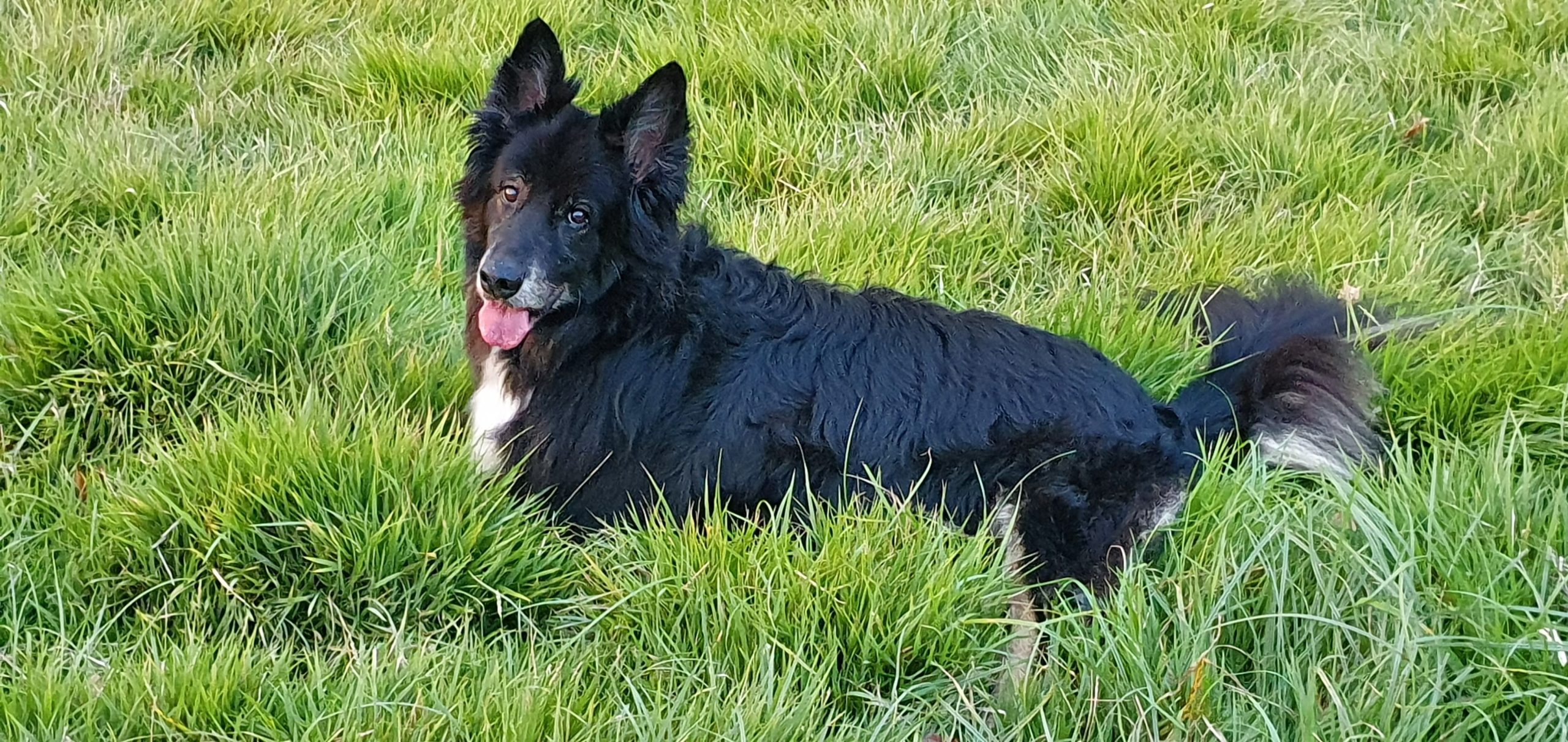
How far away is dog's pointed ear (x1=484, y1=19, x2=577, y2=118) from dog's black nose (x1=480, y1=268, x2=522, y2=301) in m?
0.54

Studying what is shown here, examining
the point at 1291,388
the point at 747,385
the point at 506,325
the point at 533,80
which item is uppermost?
the point at 533,80

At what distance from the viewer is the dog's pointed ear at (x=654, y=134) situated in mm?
2994

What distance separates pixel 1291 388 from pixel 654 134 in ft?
5.96

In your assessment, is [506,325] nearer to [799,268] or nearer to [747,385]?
[747,385]

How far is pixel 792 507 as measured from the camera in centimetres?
292

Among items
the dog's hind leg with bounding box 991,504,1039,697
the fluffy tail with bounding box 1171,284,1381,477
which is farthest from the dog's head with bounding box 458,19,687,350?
the fluffy tail with bounding box 1171,284,1381,477

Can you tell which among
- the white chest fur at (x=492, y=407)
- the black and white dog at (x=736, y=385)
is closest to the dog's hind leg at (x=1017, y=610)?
the black and white dog at (x=736, y=385)

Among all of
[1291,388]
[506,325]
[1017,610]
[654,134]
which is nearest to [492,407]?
[506,325]

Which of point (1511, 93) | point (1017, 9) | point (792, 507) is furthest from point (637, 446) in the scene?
point (1511, 93)

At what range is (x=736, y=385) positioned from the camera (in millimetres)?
3133

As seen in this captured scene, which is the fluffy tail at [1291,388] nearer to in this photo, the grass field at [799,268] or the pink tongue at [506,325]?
the grass field at [799,268]

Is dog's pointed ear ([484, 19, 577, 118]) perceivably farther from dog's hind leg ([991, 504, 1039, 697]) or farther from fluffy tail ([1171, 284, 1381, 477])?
fluffy tail ([1171, 284, 1381, 477])

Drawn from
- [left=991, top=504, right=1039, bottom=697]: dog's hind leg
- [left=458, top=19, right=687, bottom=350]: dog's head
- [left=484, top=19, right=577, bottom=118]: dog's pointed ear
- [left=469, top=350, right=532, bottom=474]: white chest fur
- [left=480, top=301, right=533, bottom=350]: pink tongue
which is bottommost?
[left=991, top=504, right=1039, bottom=697]: dog's hind leg

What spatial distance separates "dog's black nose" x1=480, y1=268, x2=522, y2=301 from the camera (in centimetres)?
288
